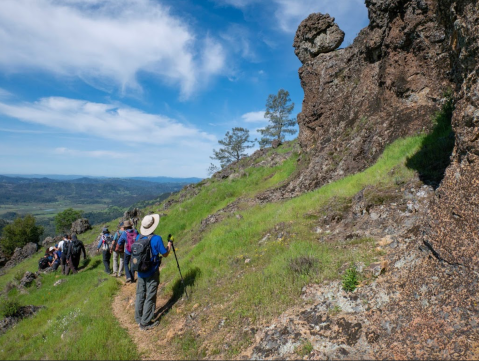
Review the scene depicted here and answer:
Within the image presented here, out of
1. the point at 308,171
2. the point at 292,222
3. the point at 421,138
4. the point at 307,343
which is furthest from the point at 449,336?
the point at 308,171

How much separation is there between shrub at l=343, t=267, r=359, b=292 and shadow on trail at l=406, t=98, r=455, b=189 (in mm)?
4072

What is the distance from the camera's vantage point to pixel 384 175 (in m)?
9.34

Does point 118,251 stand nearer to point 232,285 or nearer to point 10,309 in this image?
point 10,309

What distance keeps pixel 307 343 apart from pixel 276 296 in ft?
5.24

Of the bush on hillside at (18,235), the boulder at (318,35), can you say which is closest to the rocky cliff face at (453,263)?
the boulder at (318,35)

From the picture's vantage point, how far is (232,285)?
23.4ft

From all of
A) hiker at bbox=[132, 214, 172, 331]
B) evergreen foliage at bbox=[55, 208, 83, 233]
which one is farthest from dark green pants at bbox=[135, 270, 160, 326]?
evergreen foliage at bbox=[55, 208, 83, 233]

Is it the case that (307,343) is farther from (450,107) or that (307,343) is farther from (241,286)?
(450,107)

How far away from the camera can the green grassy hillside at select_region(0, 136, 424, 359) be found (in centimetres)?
555

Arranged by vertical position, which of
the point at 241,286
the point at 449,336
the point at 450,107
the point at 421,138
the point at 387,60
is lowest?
the point at 241,286

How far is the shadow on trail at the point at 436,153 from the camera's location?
7.55 metres

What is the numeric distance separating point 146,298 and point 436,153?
397 inches

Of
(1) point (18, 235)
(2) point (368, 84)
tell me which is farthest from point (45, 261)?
(1) point (18, 235)

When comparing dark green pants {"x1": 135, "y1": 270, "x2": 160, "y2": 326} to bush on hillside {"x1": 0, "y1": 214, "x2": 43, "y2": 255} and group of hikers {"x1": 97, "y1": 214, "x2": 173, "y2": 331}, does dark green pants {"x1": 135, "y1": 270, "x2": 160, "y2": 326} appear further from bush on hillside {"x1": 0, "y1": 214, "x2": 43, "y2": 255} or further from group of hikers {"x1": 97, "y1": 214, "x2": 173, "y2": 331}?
bush on hillside {"x1": 0, "y1": 214, "x2": 43, "y2": 255}
